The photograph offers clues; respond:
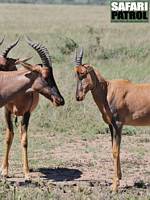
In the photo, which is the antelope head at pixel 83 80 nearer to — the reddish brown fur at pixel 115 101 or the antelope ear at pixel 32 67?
the reddish brown fur at pixel 115 101

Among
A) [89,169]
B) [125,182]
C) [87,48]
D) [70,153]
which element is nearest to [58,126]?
[70,153]

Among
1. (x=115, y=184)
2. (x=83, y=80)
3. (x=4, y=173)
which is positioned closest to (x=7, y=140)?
(x=4, y=173)

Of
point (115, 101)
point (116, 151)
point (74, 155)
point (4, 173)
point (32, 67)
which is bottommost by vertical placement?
point (4, 173)

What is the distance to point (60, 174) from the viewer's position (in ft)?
35.9

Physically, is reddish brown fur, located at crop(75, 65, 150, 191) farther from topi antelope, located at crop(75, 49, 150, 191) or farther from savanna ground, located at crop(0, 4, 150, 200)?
savanna ground, located at crop(0, 4, 150, 200)

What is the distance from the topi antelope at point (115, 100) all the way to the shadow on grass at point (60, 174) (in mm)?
1051

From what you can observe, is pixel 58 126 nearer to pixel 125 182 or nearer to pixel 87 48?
pixel 125 182

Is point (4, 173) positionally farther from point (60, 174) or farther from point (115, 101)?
point (115, 101)

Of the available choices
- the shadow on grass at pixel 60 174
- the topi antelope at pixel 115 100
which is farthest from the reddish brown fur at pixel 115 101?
the shadow on grass at pixel 60 174

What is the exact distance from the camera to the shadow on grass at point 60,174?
10688 mm

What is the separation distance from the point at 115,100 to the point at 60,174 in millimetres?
1871

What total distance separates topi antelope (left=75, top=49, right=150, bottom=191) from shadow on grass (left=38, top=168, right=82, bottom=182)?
41.4 inches

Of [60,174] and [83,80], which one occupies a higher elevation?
[83,80]

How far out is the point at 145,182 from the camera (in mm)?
10250
